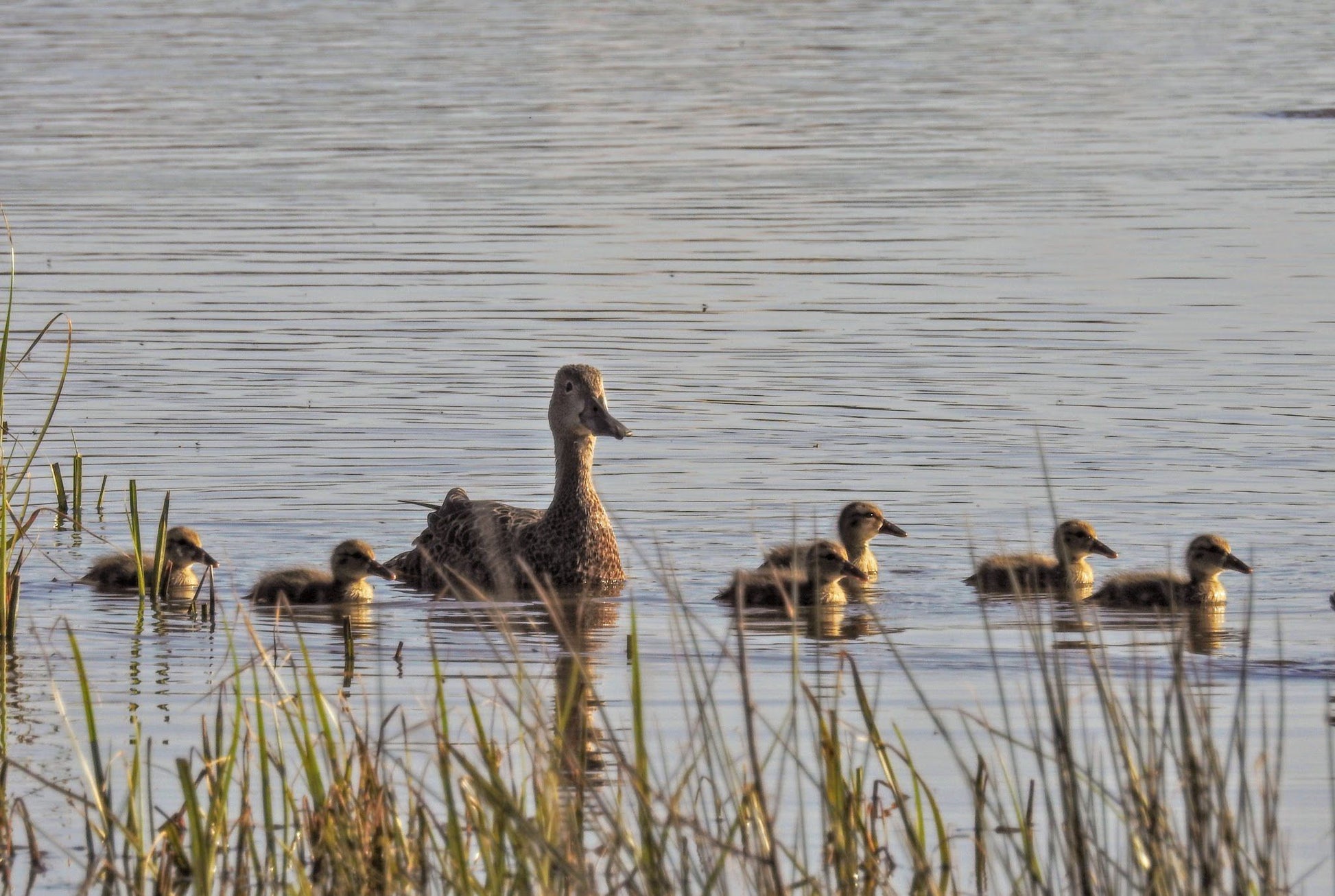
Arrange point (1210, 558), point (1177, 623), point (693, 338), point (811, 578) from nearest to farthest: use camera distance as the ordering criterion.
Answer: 1. point (1177, 623)
2. point (1210, 558)
3. point (811, 578)
4. point (693, 338)

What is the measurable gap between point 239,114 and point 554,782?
24461 mm

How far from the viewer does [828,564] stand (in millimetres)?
9586

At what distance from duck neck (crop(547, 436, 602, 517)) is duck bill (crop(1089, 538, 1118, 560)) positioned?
2009 mm

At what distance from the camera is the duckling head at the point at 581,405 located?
1046 cm

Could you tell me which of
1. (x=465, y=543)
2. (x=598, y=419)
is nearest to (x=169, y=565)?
(x=465, y=543)

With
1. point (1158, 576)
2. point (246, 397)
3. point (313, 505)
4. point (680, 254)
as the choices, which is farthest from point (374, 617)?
point (680, 254)

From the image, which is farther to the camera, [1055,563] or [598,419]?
[598,419]

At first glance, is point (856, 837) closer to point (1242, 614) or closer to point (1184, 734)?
point (1184, 734)

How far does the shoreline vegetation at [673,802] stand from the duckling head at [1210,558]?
1.90 m

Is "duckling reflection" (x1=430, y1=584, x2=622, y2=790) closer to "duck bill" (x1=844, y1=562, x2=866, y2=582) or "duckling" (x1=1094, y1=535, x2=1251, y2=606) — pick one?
"duck bill" (x1=844, y1=562, x2=866, y2=582)

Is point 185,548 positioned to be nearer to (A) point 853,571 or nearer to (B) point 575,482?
(B) point 575,482

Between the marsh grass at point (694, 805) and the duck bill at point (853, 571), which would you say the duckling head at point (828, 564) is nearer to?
the duck bill at point (853, 571)

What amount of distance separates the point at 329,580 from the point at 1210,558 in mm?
3267

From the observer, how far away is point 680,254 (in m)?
18.2
